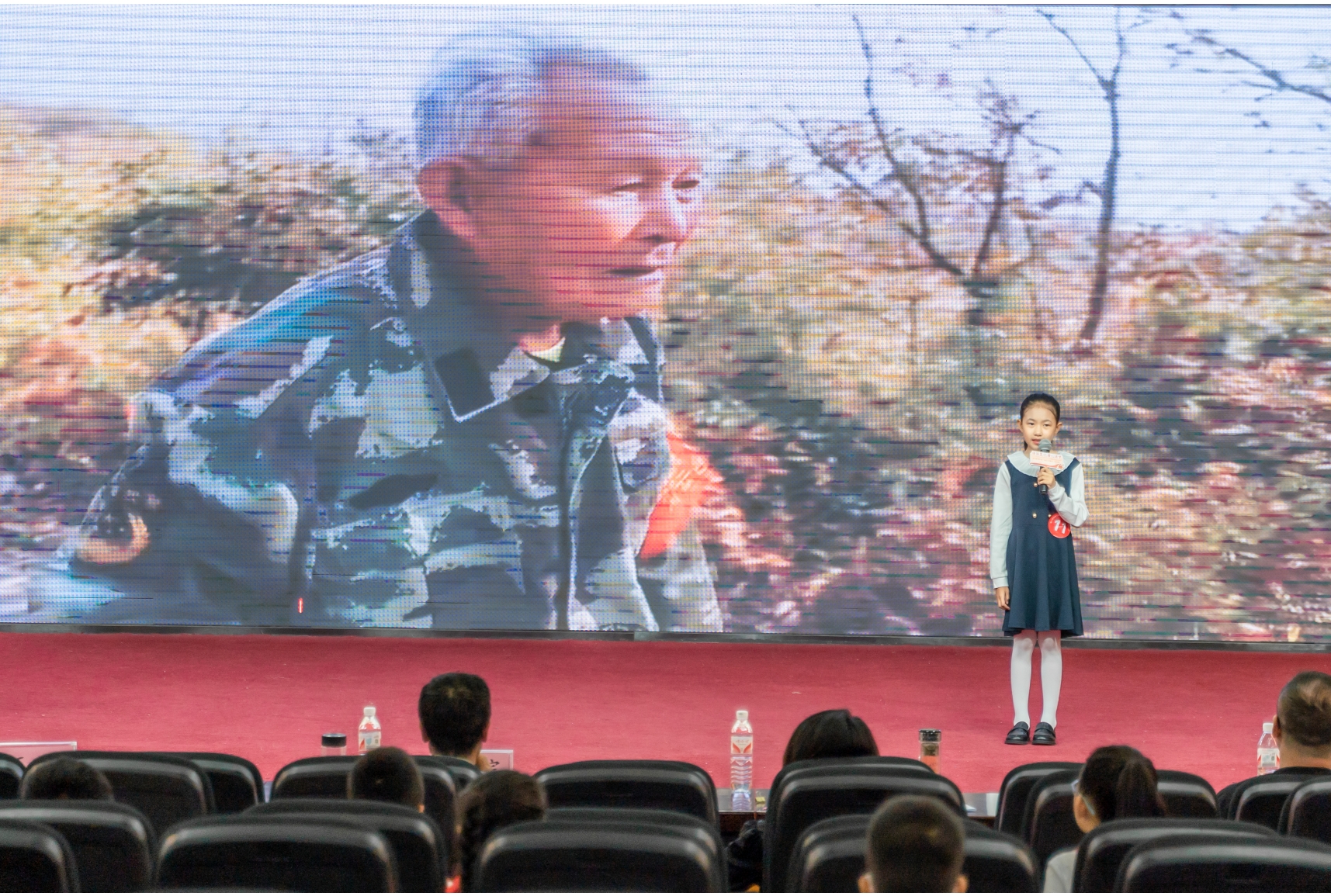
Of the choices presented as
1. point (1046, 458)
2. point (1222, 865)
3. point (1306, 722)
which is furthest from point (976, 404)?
point (1222, 865)

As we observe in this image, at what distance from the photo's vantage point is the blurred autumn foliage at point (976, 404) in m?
6.76

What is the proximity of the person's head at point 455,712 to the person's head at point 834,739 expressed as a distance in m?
0.76

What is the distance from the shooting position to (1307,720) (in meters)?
3.25

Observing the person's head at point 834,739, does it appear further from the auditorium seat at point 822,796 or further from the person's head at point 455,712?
the person's head at point 455,712

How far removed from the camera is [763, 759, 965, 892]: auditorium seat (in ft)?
8.84

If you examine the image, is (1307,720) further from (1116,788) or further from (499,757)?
(499,757)

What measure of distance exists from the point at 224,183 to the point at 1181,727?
4994 mm

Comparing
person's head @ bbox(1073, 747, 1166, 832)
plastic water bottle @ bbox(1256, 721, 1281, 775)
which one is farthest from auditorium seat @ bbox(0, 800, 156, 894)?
plastic water bottle @ bbox(1256, 721, 1281, 775)

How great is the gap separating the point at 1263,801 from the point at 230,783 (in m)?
2.08

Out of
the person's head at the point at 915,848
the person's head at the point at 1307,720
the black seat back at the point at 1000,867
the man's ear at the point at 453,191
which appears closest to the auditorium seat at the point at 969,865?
the black seat back at the point at 1000,867

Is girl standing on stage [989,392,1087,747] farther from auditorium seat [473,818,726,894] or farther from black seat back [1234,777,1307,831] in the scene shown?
auditorium seat [473,818,726,894]

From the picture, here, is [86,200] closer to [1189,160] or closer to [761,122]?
[761,122]

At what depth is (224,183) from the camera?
7012 millimetres

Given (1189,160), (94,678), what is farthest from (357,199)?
(1189,160)
